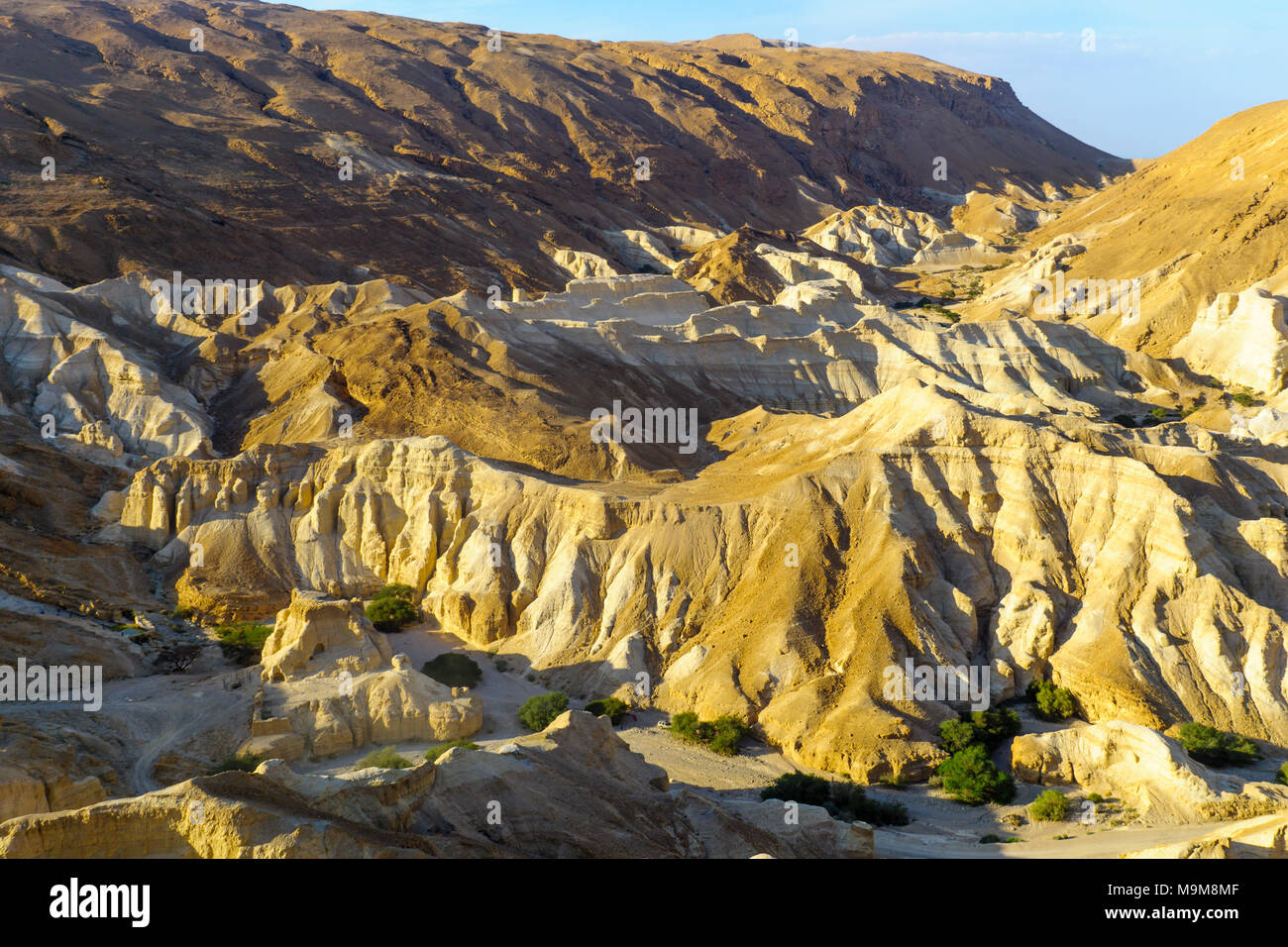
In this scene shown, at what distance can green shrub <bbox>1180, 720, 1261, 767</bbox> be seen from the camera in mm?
30438

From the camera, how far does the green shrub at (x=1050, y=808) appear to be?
28.1m

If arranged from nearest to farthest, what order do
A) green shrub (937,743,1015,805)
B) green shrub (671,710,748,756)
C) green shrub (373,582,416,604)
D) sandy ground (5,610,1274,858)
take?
1. sandy ground (5,610,1274,858)
2. green shrub (937,743,1015,805)
3. green shrub (671,710,748,756)
4. green shrub (373,582,416,604)

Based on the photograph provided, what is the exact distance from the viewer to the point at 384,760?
92.5 feet

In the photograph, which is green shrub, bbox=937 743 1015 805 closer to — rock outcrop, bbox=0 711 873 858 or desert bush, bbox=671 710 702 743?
rock outcrop, bbox=0 711 873 858

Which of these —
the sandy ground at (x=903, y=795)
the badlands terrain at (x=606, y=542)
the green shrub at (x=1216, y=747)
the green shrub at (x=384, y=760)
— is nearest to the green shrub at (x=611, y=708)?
the sandy ground at (x=903, y=795)

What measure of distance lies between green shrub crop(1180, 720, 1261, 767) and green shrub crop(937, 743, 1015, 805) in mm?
5063

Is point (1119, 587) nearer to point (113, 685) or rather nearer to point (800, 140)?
point (113, 685)

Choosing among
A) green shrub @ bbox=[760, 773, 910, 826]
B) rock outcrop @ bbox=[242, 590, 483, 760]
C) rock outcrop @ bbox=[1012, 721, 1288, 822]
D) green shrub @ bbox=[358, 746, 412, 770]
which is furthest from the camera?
rock outcrop @ bbox=[242, 590, 483, 760]

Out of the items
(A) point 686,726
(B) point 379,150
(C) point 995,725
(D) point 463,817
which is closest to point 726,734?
(A) point 686,726

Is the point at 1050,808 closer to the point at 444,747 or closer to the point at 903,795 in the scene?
A: the point at 903,795

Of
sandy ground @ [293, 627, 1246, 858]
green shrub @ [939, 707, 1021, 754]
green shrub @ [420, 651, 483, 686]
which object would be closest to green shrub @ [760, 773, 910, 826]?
sandy ground @ [293, 627, 1246, 858]

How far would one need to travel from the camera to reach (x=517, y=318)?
6850 cm

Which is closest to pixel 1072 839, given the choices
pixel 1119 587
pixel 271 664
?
pixel 1119 587

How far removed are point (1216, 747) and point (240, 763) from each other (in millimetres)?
25584
